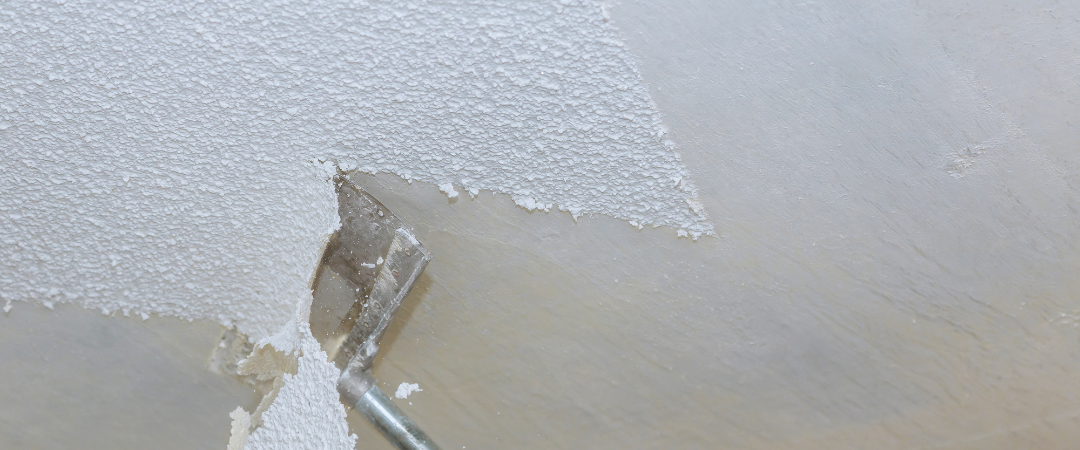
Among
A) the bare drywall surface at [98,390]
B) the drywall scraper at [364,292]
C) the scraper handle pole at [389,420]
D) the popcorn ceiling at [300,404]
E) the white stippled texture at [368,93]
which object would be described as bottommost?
the bare drywall surface at [98,390]

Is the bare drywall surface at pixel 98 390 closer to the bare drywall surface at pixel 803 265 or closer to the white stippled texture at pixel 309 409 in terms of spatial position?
the white stippled texture at pixel 309 409

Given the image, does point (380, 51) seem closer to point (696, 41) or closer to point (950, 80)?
point (696, 41)

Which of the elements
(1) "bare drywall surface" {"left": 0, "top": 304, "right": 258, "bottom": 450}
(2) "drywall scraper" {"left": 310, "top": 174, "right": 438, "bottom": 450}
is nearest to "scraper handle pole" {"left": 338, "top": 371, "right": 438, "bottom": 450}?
(2) "drywall scraper" {"left": 310, "top": 174, "right": 438, "bottom": 450}

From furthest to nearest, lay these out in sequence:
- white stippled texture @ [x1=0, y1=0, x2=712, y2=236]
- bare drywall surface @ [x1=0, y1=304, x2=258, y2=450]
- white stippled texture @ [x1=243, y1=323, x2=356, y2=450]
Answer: bare drywall surface @ [x1=0, y1=304, x2=258, y2=450], white stippled texture @ [x1=243, y1=323, x2=356, y2=450], white stippled texture @ [x1=0, y1=0, x2=712, y2=236]

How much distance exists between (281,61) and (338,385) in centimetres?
48

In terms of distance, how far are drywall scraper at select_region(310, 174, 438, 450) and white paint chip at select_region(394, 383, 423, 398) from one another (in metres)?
0.04

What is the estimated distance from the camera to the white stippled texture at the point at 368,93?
787 mm

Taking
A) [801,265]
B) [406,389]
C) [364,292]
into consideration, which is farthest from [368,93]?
[801,265]

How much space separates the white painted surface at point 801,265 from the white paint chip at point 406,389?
0.01 metres

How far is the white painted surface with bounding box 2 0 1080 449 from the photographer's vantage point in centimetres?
82

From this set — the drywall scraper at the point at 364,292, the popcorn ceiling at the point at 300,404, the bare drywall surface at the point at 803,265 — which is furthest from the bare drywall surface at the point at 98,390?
the bare drywall surface at the point at 803,265

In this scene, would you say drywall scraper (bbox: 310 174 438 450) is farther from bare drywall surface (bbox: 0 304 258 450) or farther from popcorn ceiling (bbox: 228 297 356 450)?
bare drywall surface (bbox: 0 304 258 450)

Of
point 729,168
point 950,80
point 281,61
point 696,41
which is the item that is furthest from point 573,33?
point 950,80

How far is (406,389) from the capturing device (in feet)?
3.12
